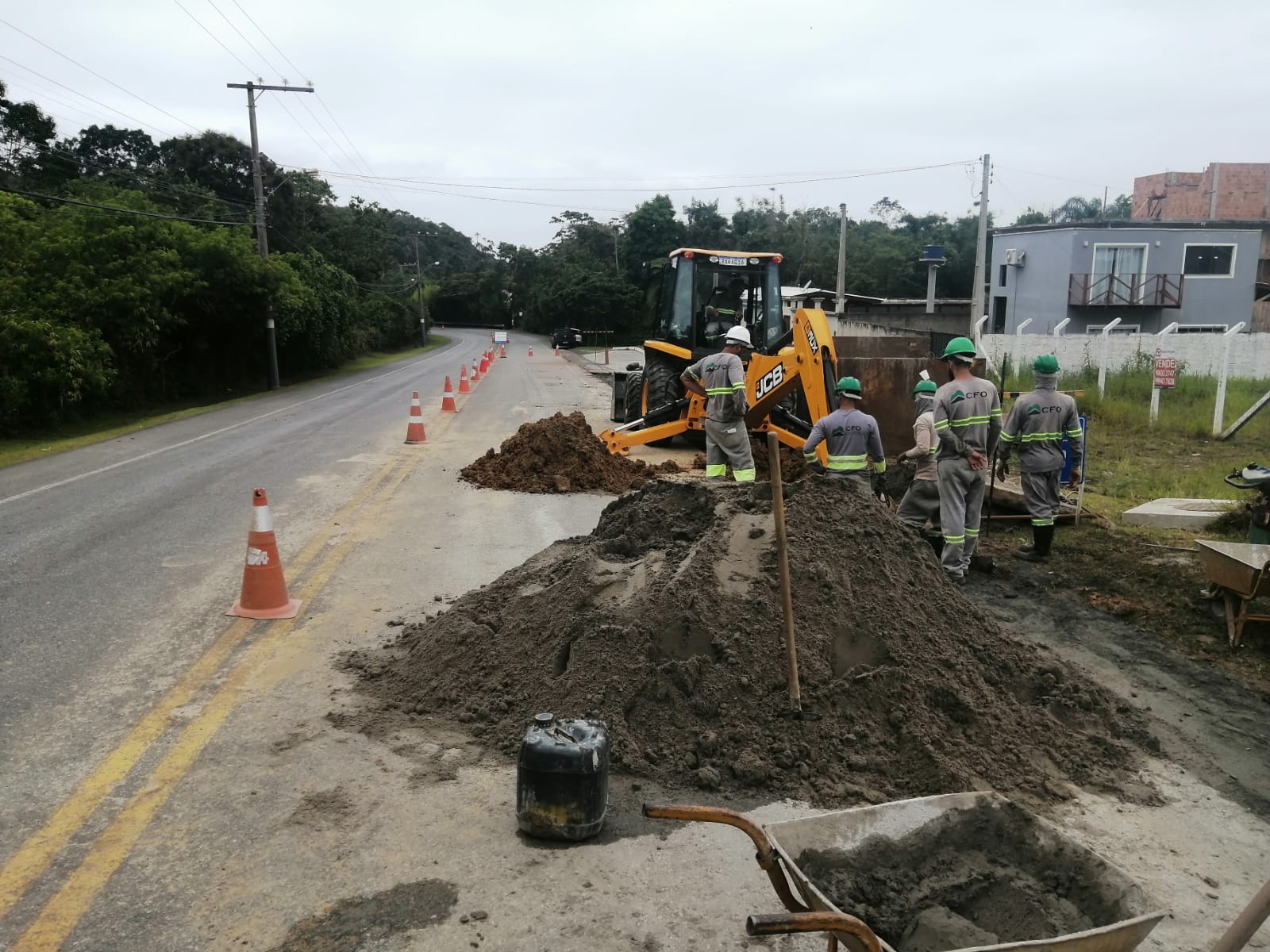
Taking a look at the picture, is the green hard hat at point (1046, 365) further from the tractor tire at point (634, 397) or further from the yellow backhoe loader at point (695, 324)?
the tractor tire at point (634, 397)

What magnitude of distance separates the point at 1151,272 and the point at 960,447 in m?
35.7

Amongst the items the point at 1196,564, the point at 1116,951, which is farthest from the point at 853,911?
the point at 1196,564

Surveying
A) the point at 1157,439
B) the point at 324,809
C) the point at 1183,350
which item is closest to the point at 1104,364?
the point at 1183,350

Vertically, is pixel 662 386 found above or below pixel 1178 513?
above

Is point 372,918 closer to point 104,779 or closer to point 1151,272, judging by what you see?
point 104,779

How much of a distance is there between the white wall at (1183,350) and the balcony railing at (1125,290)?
1799cm

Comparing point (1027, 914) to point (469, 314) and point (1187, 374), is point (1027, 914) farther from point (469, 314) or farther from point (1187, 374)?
point (469, 314)

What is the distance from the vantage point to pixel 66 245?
790 inches

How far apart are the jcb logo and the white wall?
374 inches

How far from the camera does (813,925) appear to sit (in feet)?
7.08

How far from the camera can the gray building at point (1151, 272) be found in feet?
120

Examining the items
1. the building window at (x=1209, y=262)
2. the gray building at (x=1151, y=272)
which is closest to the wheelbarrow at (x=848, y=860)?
the gray building at (x=1151, y=272)

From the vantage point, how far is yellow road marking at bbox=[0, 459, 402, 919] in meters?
3.24

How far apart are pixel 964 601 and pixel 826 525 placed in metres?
0.97
